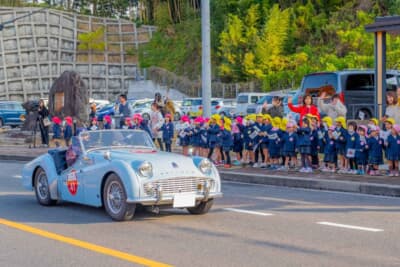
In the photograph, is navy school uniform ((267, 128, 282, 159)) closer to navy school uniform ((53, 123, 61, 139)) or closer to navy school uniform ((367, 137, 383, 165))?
navy school uniform ((367, 137, 383, 165))

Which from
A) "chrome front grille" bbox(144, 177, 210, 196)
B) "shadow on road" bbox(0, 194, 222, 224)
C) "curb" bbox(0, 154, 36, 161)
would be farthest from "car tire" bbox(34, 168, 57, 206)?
"curb" bbox(0, 154, 36, 161)

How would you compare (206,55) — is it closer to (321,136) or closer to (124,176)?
(321,136)

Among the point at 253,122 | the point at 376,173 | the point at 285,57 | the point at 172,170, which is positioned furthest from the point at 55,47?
the point at 172,170

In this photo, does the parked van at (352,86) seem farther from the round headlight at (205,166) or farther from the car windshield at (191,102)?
the car windshield at (191,102)

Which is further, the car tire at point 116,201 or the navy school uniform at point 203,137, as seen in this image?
the navy school uniform at point 203,137

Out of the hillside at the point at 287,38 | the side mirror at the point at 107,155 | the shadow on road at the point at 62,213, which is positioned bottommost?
the shadow on road at the point at 62,213

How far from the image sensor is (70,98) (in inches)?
1264

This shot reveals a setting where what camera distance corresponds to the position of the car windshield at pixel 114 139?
12109 mm

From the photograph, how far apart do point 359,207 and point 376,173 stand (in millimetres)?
3993

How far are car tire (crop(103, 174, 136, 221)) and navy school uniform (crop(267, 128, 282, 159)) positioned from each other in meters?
7.75

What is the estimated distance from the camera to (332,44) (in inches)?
1934

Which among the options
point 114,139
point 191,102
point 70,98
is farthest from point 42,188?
point 191,102

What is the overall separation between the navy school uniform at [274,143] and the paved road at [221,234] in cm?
454

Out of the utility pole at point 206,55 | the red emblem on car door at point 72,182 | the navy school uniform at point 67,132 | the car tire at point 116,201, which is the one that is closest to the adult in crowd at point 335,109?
the utility pole at point 206,55
